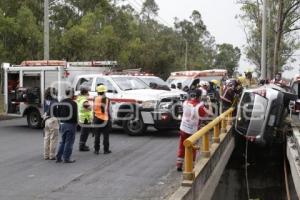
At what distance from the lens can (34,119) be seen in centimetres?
1900

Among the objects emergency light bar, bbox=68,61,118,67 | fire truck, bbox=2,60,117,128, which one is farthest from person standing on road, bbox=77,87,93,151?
emergency light bar, bbox=68,61,118,67

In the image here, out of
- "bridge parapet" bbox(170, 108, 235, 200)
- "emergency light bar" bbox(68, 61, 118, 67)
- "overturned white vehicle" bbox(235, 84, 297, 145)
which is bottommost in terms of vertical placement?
"bridge parapet" bbox(170, 108, 235, 200)

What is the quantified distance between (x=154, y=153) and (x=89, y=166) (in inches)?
86.9

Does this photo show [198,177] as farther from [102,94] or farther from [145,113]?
[145,113]

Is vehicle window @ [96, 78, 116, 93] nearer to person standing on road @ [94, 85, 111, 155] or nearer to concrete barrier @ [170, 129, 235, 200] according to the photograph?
person standing on road @ [94, 85, 111, 155]

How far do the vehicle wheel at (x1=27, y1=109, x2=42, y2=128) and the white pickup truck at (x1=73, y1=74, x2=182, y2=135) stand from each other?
3.26 m

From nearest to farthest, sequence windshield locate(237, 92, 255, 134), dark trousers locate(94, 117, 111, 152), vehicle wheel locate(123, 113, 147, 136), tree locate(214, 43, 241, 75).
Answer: dark trousers locate(94, 117, 111, 152)
windshield locate(237, 92, 255, 134)
vehicle wheel locate(123, 113, 147, 136)
tree locate(214, 43, 241, 75)

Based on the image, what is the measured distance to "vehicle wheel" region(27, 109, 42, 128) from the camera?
738 inches

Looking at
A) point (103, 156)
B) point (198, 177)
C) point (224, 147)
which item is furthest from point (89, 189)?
point (224, 147)

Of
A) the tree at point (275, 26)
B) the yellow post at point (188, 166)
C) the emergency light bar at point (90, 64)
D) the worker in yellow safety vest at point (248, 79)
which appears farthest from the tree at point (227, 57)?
the yellow post at point (188, 166)

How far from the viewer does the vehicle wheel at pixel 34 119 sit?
18.7 metres

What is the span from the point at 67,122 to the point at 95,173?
65.5 inches

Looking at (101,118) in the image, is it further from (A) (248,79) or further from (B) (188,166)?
(A) (248,79)

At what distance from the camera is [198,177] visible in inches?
329
